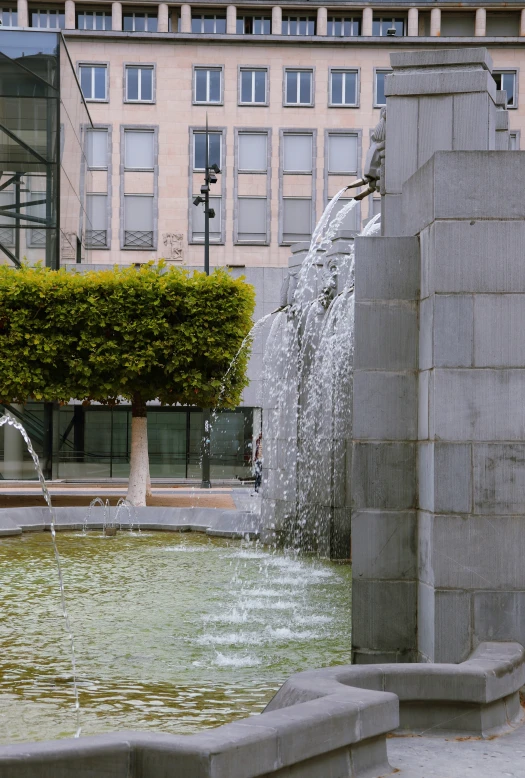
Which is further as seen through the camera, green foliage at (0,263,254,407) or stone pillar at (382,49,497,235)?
green foliage at (0,263,254,407)

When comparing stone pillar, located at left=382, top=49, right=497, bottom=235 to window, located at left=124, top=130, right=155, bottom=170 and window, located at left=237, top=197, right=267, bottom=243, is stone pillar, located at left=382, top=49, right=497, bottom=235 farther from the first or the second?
window, located at left=124, top=130, right=155, bottom=170

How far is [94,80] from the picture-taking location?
51375 millimetres

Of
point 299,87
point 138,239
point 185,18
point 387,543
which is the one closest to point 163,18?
point 185,18

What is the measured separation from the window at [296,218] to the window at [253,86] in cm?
495

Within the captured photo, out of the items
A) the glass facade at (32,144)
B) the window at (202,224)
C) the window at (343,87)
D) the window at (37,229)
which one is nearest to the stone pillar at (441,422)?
the glass facade at (32,144)

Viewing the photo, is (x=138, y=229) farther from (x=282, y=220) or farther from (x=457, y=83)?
(x=457, y=83)

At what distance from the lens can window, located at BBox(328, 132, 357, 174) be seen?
5119 centimetres

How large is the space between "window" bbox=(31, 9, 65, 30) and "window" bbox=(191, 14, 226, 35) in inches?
258

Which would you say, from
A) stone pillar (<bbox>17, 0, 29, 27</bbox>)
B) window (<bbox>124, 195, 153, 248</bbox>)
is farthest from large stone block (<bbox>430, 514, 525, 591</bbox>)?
stone pillar (<bbox>17, 0, 29, 27</bbox>)

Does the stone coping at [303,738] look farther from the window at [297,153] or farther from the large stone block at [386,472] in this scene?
the window at [297,153]

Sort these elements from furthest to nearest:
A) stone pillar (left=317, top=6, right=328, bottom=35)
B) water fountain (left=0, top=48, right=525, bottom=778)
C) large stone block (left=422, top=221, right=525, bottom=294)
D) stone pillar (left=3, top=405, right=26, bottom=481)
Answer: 1. stone pillar (left=317, top=6, right=328, bottom=35)
2. stone pillar (left=3, top=405, right=26, bottom=481)
3. large stone block (left=422, top=221, right=525, bottom=294)
4. water fountain (left=0, top=48, right=525, bottom=778)

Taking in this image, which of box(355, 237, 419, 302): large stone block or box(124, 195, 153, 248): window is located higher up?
box(124, 195, 153, 248): window

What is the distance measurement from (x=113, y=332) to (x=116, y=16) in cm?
3375

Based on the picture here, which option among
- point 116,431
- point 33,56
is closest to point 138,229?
point 116,431
